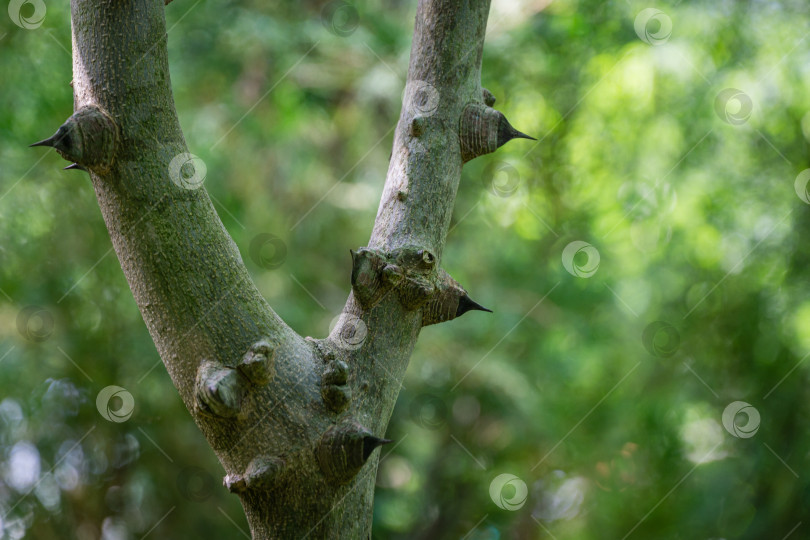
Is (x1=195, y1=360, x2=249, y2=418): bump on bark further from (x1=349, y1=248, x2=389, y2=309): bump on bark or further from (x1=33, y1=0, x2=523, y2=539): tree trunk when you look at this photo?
(x1=349, y1=248, x2=389, y2=309): bump on bark

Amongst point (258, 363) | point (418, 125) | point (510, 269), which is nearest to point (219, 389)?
point (258, 363)

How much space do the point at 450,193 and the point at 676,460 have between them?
1730 mm

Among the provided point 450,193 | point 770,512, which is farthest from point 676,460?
point 450,193

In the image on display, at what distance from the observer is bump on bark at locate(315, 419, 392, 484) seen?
0.62 meters

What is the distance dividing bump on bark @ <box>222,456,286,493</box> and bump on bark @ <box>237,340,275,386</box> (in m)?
0.07

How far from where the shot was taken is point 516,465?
2.36m

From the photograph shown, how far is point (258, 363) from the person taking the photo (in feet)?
2.03

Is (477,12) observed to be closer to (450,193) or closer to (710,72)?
(450,193)

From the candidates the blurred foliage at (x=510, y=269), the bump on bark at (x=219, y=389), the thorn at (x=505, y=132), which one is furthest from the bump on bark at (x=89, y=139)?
the blurred foliage at (x=510, y=269)

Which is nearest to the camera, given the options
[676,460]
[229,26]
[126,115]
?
[126,115]

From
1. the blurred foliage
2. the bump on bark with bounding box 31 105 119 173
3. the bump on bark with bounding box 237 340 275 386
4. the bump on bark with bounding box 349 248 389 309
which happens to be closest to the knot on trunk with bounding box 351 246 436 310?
the bump on bark with bounding box 349 248 389 309

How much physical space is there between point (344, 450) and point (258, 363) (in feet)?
0.38

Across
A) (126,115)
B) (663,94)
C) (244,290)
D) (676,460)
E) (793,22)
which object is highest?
(793,22)

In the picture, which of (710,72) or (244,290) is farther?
(710,72)
